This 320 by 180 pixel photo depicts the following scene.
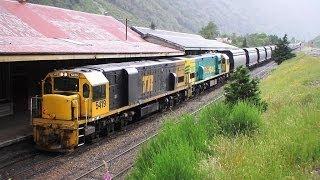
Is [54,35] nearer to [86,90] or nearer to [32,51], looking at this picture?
[32,51]

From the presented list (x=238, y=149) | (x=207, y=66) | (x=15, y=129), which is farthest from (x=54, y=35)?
(x=238, y=149)

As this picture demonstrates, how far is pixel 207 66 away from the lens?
36.7 metres

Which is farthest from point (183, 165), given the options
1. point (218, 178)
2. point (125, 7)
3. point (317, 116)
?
point (125, 7)

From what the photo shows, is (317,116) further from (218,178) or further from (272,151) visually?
(218,178)

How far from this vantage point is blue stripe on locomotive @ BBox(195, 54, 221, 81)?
3447 cm

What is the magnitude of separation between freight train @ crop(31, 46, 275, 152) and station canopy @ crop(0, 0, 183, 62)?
4.07ft

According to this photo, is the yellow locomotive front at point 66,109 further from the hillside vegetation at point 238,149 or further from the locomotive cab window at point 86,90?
the hillside vegetation at point 238,149

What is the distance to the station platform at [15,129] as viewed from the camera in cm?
1762

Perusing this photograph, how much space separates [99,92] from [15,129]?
457 cm

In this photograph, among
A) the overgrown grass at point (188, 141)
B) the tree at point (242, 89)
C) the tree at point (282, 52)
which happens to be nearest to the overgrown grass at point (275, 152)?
the overgrown grass at point (188, 141)

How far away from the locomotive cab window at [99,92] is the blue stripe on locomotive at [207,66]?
16327mm

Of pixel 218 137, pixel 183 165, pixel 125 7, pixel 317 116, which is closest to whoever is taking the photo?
pixel 183 165

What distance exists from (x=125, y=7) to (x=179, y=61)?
461 ft

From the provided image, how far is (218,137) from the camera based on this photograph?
1317cm
